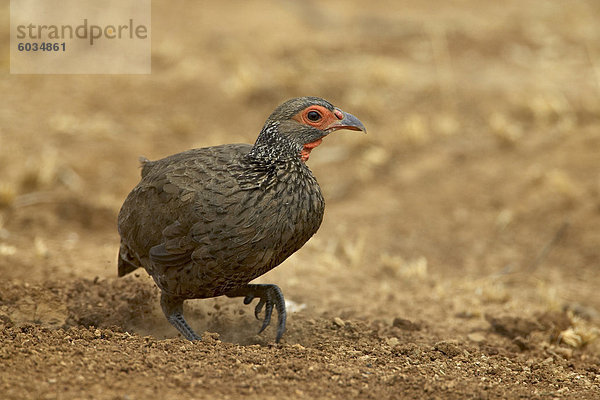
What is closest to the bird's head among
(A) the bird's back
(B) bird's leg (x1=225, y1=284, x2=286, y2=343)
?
(A) the bird's back

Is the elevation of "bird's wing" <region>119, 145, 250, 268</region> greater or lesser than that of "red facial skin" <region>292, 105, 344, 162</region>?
lesser

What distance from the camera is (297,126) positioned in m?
4.48

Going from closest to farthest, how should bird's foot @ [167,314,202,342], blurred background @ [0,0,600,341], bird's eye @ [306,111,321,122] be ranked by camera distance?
bird's eye @ [306,111,321,122], bird's foot @ [167,314,202,342], blurred background @ [0,0,600,341]

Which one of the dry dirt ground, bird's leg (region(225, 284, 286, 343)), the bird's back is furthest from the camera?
bird's leg (region(225, 284, 286, 343))

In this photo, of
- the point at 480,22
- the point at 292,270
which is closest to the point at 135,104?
the point at 292,270

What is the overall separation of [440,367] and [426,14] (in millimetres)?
10825

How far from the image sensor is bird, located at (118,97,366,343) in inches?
164

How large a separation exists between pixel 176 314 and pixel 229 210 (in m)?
1.00

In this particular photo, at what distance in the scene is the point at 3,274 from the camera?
18.4 feet

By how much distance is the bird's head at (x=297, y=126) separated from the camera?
14.6 ft

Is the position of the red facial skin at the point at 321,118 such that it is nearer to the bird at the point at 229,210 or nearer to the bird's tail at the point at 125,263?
the bird at the point at 229,210

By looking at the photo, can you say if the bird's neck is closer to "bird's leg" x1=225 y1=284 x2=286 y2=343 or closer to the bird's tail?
"bird's leg" x1=225 y1=284 x2=286 y2=343

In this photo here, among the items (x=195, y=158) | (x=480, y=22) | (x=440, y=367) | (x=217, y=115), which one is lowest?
(x=440, y=367)

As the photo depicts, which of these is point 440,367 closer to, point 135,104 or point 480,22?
point 135,104
